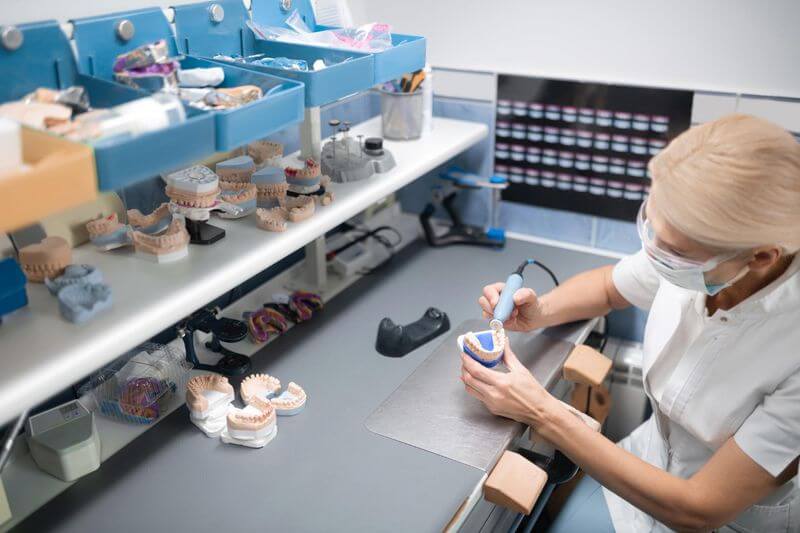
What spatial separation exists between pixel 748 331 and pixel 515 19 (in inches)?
43.6

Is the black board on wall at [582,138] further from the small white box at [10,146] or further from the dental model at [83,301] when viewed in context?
the small white box at [10,146]

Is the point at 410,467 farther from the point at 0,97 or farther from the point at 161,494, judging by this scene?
the point at 0,97

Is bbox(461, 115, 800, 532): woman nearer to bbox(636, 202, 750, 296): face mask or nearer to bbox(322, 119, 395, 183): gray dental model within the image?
bbox(636, 202, 750, 296): face mask

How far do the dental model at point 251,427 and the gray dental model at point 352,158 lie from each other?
1.85 feet

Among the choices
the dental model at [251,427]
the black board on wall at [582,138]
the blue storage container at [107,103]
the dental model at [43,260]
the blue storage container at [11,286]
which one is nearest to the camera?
the blue storage container at [107,103]

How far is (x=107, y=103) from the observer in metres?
1.14

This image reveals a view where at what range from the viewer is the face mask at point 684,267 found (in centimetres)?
115

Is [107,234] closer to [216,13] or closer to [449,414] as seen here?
[216,13]

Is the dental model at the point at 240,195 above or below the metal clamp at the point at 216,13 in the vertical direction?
below

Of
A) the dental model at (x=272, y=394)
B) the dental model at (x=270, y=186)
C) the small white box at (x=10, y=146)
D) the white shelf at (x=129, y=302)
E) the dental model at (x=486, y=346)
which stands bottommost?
the dental model at (x=272, y=394)

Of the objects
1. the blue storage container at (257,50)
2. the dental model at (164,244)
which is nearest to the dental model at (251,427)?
the dental model at (164,244)

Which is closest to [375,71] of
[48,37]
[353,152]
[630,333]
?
[353,152]

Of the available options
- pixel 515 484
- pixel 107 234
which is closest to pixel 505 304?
pixel 515 484

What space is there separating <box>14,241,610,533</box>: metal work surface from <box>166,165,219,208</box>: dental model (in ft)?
1.28
